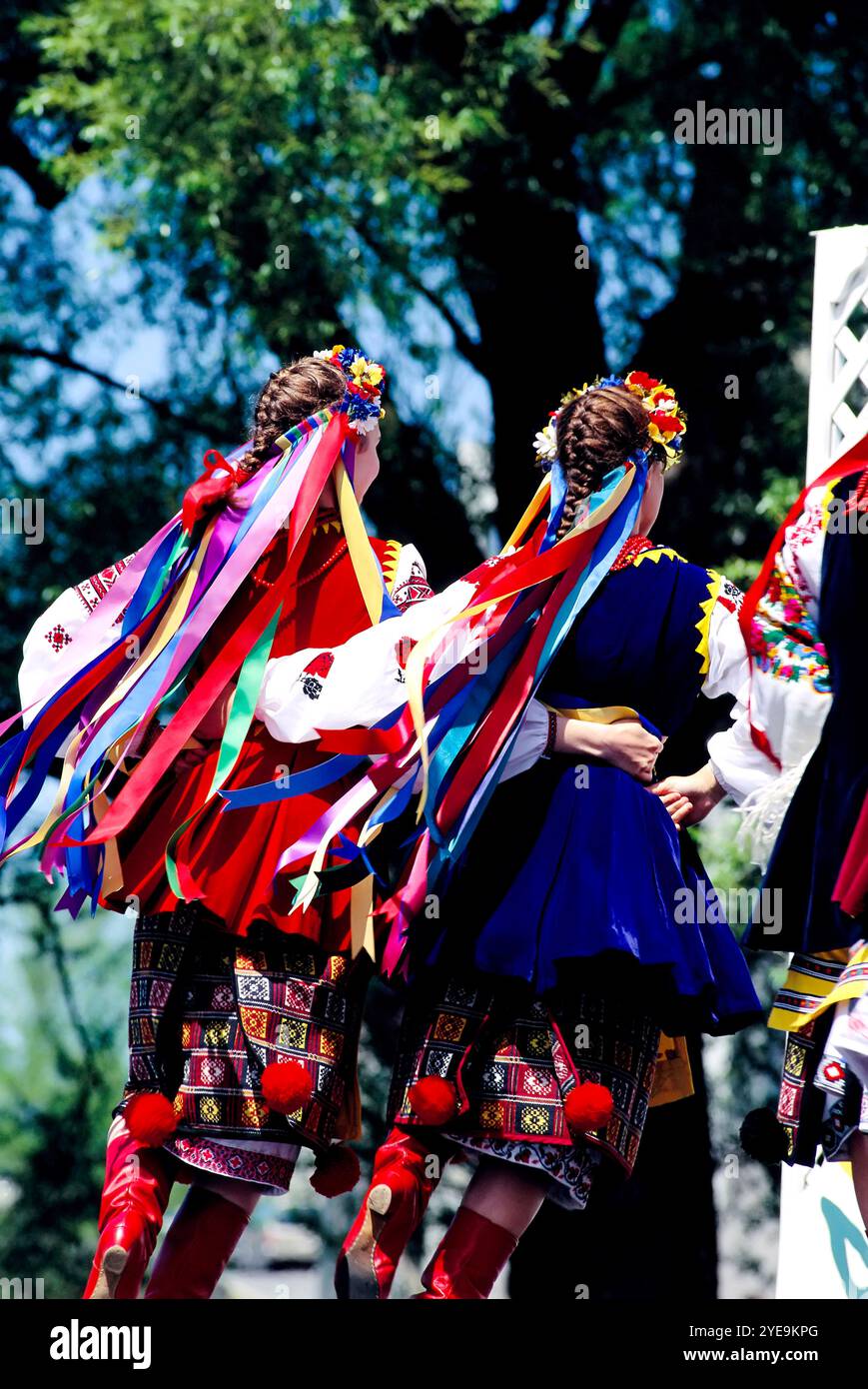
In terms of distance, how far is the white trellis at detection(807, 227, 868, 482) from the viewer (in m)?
4.32

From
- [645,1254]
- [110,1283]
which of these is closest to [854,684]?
[110,1283]

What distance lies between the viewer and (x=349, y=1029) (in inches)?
127

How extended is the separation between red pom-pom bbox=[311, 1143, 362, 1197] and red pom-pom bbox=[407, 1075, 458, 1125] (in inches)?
12.1

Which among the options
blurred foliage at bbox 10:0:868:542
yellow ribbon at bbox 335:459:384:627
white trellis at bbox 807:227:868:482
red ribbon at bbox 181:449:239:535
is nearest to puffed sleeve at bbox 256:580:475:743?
yellow ribbon at bbox 335:459:384:627

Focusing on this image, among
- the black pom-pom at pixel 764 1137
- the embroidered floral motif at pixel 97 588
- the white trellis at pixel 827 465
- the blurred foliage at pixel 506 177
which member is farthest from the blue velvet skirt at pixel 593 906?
the blurred foliage at pixel 506 177

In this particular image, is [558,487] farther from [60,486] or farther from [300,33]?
[60,486]

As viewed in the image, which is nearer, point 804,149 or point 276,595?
point 276,595

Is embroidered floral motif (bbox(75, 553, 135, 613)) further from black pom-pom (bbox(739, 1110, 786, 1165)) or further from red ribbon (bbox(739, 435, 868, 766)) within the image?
black pom-pom (bbox(739, 1110, 786, 1165))

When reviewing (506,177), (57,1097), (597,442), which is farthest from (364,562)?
(57,1097)

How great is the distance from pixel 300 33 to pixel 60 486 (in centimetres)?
187

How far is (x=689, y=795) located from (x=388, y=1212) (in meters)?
0.86

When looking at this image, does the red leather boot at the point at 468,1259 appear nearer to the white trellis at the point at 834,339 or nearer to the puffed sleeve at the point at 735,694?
the puffed sleeve at the point at 735,694

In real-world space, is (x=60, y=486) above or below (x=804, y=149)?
below

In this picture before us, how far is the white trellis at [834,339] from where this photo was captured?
14.2 feet
